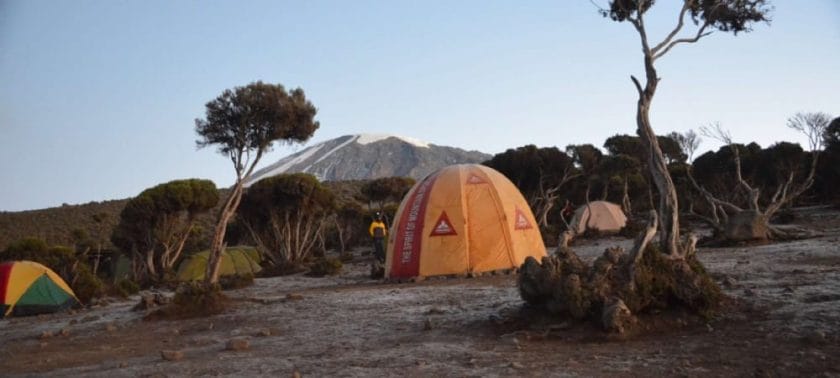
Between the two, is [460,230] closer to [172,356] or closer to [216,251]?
[216,251]

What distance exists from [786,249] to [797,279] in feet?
19.7

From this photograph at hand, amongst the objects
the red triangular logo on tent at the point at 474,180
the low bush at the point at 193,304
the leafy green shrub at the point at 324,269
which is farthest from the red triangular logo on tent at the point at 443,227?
the leafy green shrub at the point at 324,269

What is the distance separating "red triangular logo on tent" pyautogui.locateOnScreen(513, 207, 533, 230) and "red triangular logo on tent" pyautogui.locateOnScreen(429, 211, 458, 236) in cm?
163

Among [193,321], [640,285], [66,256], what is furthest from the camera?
[66,256]

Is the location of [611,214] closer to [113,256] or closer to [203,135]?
[203,135]

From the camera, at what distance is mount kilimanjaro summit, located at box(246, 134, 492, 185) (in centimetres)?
10288

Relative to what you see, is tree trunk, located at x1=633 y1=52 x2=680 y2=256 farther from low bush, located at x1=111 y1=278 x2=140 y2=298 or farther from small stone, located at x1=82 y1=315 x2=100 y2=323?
low bush, located at x1=111 y1=278 x2=140 y2=298

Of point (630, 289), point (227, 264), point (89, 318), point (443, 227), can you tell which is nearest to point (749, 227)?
point (443, 227)

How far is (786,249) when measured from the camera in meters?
14.3

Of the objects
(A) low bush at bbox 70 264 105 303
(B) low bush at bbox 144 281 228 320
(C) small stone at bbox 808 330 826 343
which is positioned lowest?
(C) small stone at bbox 808 330 826 343

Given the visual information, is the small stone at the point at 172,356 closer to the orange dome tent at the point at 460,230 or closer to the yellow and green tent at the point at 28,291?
the orange dome tent at the point at 460,230

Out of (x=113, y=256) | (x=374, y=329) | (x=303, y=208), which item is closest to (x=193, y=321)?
(x=374, y=329)

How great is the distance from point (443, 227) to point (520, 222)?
6.74ft

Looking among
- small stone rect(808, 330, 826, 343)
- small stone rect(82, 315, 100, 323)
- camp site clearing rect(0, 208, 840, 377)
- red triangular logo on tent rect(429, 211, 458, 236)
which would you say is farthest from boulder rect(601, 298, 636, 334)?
small stone rect(82, 315, 100, 323)
